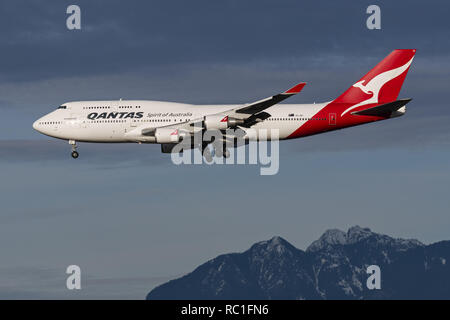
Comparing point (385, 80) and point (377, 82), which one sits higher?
point (385, 80)

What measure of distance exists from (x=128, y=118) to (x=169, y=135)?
5291 millimetres

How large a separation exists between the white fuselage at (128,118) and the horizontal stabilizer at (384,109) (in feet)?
12.4

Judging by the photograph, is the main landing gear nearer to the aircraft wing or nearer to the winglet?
the aircraft wing

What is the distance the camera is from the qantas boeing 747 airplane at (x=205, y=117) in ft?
206

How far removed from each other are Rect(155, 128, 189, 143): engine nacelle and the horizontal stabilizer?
49.7 feet

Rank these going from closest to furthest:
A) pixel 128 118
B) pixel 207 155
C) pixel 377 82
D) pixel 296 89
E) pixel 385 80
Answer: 1. pixel 296 89
2. pixel 128 118
3. pixel 207 155
4. pixel 377 82
5. pixel 385 80

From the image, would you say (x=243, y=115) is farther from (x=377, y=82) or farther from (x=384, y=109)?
(x=377, y=82)

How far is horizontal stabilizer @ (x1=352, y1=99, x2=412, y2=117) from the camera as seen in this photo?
6197 centimetres

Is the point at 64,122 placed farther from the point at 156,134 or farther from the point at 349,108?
the point at 349,108

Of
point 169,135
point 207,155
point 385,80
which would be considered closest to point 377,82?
point 385,80

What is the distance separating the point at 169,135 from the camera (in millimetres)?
62531

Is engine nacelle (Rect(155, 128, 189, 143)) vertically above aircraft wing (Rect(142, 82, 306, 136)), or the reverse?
aircraft wing (Rect(142, 82, 306, 136))

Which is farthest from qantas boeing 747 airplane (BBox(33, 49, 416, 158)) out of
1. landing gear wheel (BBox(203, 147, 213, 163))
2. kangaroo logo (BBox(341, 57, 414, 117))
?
landing gear wheel (BBox(203, 147, 213, 163))
